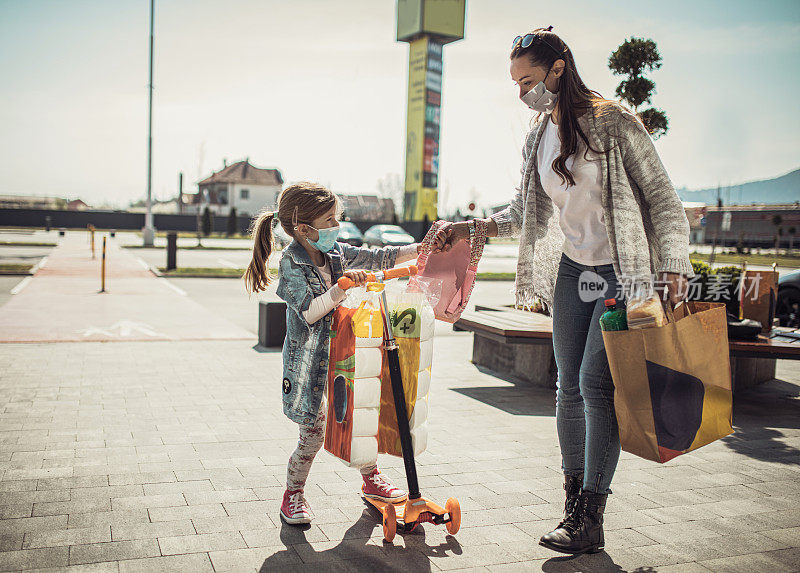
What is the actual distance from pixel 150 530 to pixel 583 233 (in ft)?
7.47

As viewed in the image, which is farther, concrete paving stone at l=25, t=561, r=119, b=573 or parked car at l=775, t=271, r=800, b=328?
parked car at l=775, t=271, r=800, b=328

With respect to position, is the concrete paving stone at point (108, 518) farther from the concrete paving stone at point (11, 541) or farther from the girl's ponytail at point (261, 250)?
the girl's ponytail at point (261, 250)

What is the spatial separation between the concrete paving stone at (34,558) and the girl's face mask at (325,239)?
63.5 inches

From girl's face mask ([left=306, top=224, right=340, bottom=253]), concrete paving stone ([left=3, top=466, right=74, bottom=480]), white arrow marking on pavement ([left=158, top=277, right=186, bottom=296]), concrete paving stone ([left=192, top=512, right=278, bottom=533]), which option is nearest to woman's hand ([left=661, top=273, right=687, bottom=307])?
girl's face mask ([left=306, top=224, right=340, bottom=253])

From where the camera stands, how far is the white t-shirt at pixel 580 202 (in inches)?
112

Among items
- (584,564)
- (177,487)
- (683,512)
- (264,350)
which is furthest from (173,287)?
(584,564)

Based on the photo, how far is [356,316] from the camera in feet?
9.68

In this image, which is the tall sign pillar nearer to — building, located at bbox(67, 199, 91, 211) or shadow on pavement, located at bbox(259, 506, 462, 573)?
building, located at bbox(67, 199, 91, 211)

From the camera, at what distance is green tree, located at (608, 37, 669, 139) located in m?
7.91

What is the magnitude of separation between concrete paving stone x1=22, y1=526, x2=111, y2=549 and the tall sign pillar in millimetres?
49233

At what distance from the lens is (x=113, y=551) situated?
285 centimetres

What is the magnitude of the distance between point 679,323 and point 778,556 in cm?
121

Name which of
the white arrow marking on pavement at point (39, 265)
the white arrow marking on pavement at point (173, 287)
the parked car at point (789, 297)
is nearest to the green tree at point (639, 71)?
the parked car at point (789, 297)

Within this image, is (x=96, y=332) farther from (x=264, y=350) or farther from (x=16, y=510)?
(x=16, y=510)
